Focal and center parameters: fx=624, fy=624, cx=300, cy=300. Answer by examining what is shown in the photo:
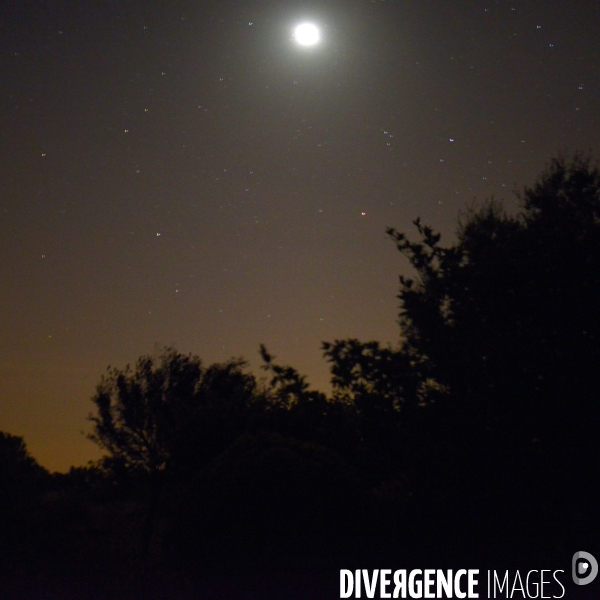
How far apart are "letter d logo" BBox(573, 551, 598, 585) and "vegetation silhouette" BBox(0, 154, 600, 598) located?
1.50 ft

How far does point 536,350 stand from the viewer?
11.3 meters

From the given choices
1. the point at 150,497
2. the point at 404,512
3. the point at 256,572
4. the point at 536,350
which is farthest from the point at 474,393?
the point at 150,497

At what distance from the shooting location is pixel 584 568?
34.2 feet

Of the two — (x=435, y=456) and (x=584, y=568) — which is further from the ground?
(x=435, y=456)

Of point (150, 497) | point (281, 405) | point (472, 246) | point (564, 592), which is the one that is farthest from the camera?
point (150, 497)

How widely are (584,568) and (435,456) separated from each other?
2977 mm

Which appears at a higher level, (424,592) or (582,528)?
(582,528)

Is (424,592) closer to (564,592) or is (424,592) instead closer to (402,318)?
A: (564,592)

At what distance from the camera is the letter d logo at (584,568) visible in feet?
33.3

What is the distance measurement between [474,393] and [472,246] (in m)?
4.02

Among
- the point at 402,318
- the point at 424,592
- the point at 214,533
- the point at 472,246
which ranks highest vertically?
the point at 472,246

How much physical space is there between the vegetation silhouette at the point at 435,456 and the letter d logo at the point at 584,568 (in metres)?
0.46

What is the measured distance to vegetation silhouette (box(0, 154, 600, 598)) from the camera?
411 inches

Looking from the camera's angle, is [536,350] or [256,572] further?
[536,350]
